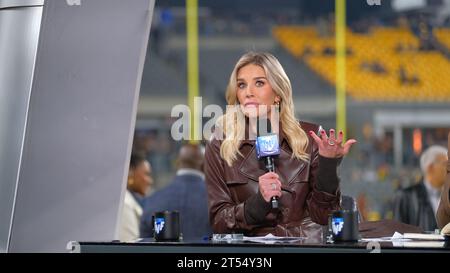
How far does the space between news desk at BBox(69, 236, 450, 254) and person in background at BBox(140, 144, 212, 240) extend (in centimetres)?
324

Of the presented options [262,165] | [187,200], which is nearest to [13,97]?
[262,165]

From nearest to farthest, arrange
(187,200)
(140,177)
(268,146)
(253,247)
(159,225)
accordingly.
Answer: (253,247)
(159,225)
(268,146)
(187,200)
(140,177)

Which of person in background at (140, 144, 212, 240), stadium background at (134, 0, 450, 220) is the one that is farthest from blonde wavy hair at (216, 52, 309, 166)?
stadium background at (134, 0, 450, 220)

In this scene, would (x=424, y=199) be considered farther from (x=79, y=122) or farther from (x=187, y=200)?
(x=79, y=122)

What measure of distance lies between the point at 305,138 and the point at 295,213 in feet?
0.97

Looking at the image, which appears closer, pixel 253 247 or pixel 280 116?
pixel 253 247

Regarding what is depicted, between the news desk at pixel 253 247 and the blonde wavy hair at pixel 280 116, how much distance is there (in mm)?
627

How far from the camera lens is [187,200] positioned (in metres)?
6.59

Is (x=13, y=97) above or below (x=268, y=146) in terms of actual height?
above

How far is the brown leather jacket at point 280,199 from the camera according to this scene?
11.9 ft
